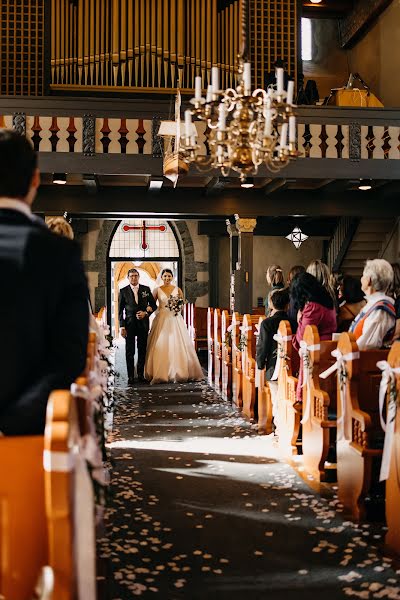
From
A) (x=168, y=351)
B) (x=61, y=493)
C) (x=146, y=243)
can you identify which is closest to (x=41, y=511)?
(x=61, y=493)

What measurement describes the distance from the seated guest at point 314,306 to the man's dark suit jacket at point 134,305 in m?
5.59

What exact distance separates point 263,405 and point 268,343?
0.85 metres

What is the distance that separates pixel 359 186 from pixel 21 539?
10102 millimetres

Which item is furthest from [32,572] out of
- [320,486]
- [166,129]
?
[166,129]

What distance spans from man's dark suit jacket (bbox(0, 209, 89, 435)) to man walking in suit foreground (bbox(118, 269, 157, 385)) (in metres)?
9.10

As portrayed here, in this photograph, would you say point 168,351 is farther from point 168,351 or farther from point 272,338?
point 272,338

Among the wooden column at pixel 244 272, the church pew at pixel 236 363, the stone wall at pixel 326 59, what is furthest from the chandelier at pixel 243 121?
the stone wall at pixel 326 59

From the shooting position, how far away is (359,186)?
11.2 meters

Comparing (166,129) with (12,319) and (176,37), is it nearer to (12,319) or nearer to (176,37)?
(176,37)

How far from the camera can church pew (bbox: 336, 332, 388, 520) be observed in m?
4.35

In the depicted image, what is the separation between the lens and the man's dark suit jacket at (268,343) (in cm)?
686

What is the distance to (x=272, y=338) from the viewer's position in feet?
22.8

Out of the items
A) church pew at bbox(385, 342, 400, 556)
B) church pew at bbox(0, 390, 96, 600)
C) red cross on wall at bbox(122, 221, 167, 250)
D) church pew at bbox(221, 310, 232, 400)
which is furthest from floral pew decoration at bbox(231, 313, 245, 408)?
red cross on wall at bbox(122, 221, 167, 250)

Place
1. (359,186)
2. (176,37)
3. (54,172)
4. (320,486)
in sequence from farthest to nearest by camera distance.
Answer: (176,37) < (359,186) < (54,172) < (320,486)
